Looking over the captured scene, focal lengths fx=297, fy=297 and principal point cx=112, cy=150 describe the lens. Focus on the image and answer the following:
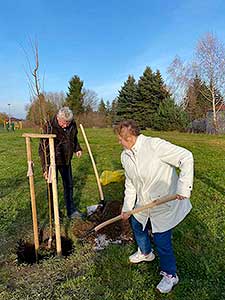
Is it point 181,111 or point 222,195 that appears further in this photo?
point 181,111

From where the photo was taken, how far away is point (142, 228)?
126 inches

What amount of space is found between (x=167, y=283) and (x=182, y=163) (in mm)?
1249

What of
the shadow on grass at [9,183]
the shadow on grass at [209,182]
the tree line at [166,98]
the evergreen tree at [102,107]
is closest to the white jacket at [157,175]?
the shadow on grass at [209,182]

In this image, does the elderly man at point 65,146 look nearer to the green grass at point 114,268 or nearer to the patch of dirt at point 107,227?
the patch of dirt at point 107,227

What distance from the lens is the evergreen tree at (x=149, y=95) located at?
33.6 metres

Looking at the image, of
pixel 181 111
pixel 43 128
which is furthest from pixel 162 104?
pixel 43 128

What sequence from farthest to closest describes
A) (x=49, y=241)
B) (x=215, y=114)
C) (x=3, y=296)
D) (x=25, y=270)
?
(x=215, y=114)
(x=49, y=241)
(x=25, y=270)
(x=3, y=296)

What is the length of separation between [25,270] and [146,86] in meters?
32.2

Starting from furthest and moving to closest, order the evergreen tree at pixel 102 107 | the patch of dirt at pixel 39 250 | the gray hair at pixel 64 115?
the evergreen tree at pixel 102 107 < the gray hair at pixel 64 115 < the patch of dirt at pixel 39 250

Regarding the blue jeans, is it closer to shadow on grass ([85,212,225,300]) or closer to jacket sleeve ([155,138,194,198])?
shadow on grass ([85,212,225,300])

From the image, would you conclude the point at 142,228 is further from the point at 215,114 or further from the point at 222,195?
the point at 215,114

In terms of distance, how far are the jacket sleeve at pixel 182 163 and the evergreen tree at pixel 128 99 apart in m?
32.1

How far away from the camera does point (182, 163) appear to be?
257cm

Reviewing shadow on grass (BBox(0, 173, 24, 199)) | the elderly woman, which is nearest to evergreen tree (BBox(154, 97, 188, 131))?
shadow on grass (BBox(0, 173, 24, 199))
